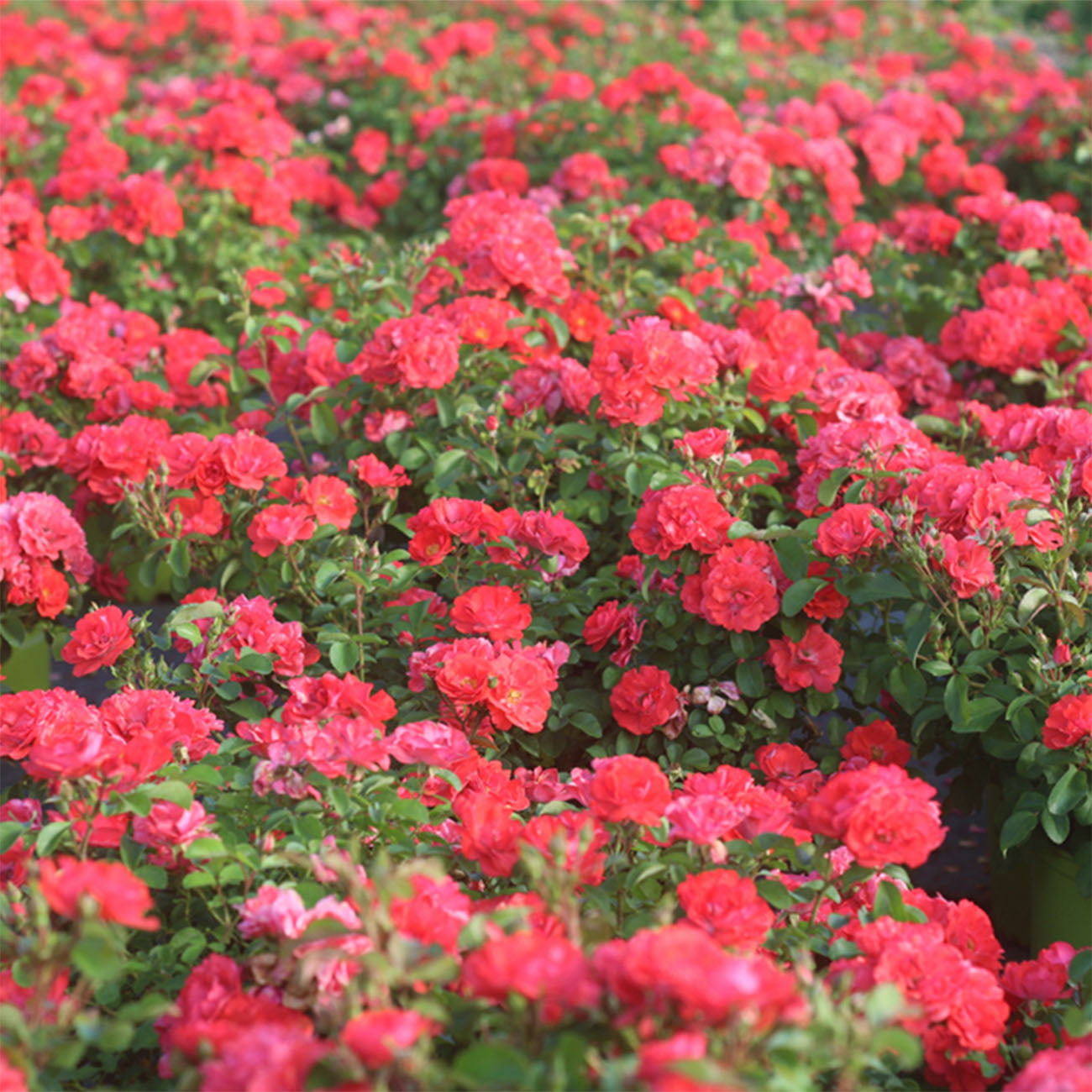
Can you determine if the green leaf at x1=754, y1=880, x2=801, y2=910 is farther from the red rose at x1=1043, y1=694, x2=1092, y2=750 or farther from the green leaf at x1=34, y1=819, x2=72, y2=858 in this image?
the green leaf at x1=34, y1=819, x2=72, y2=858

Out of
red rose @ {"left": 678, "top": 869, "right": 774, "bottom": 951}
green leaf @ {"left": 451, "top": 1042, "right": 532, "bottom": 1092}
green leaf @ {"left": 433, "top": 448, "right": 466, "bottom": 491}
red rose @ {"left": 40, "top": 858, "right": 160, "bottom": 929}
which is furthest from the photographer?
green leaf @ {"left": 433, "top": 448, "right": 466, "bottom": 491}

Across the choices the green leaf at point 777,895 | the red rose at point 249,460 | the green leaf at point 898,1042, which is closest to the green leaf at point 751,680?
the green leaf at point 777,895

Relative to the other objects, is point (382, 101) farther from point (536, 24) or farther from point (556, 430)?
point (556, 430)

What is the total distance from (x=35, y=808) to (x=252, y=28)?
18.0ft

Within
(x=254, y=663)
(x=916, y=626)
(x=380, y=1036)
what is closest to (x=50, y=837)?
(x=254, y=663)

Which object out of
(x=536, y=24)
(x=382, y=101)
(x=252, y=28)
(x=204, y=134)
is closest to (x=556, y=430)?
(x=204, y=134)

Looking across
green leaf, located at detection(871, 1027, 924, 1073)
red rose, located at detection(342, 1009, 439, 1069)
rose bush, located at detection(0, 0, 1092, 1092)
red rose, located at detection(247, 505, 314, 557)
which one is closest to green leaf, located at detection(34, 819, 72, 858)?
rose bush, located at detection(0, 0, 1092, 1092)

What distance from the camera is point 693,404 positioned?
2639 millimetres

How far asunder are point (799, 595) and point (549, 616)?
476 millimetres

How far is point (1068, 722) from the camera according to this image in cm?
196

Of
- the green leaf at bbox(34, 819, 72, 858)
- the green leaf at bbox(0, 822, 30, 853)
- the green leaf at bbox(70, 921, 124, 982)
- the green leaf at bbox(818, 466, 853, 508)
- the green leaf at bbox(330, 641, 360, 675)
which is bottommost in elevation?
the green leaf at bbox(330, 641, 360, 675)

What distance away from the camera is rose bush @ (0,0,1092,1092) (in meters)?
1.26

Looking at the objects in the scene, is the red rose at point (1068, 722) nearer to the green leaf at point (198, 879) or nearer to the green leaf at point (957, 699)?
the green leaf at point (957, 699)

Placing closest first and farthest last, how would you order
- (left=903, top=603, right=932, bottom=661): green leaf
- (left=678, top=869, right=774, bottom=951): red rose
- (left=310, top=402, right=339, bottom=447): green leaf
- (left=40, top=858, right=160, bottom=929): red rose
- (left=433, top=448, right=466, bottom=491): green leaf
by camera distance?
(left=40, top=858, right=160, bottom=929): red rose, (left=678, top=869, right=774, bottom=951): red rose, (left=903, top=603, right=932, bottom=661): green leaf, (left=433, top=448, right=466, bottom=491): green leaf, (left=310, top=402, right=339, bottom=447): green leaf
